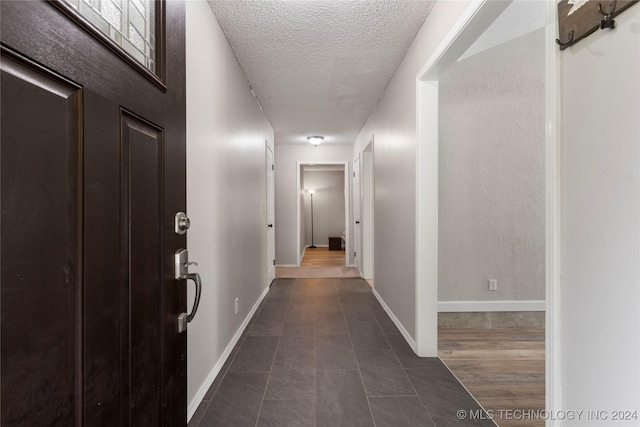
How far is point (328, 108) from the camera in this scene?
3871 mm

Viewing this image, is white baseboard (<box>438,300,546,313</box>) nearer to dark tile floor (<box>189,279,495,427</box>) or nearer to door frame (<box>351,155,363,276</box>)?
dark tile floor (<box>189,279,495,427</box>)

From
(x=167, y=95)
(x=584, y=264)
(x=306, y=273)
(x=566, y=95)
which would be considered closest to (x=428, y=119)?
(x=566, y=95)

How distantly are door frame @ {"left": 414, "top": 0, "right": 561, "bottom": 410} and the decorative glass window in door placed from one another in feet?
4.19

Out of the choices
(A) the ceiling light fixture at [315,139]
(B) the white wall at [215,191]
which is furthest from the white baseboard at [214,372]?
(A) the ceiling light fixture at [315,139]

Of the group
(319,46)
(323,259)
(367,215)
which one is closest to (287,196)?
(367,215)

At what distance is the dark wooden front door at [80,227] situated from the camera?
433mm

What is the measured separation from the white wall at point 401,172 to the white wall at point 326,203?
578 cm

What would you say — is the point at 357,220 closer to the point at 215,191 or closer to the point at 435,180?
the point at 435,180

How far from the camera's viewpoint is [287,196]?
19.1 ft

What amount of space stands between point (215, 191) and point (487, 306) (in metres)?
2.61

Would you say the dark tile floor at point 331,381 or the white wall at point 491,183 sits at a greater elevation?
the white wall at point 491,183

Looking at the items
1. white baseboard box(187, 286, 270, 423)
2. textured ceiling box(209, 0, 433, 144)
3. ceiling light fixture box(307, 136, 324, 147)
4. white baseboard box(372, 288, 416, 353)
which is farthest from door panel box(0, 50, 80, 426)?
ceiling light fixture box(307, 136, 324, 147)

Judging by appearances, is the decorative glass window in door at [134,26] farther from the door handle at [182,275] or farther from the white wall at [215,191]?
the white wall at [215,191]

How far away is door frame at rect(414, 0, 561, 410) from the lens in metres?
1.02
